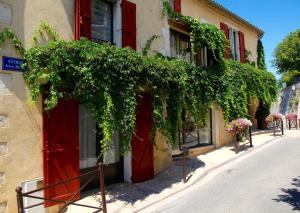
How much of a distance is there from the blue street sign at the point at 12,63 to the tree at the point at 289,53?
25.0 m

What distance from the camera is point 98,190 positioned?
8.00m

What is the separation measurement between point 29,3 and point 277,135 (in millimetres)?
13569

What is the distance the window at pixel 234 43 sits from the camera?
15.0 metres

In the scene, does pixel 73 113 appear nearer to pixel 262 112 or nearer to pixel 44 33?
pixel 44 33

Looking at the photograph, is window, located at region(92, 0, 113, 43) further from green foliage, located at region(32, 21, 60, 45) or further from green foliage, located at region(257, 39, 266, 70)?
green foliage, located at region(257, 39, 266, 70)

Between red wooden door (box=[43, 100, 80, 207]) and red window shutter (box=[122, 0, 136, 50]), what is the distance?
98.1 inches

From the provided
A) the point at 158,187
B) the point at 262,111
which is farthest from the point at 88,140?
the point at 262,111

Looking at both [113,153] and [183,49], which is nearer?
[113,153]

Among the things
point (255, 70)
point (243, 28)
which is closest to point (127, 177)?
point (255, 70)

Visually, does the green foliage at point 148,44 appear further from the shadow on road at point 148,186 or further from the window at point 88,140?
the shadow on road at point 148,186

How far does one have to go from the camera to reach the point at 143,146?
8.91m

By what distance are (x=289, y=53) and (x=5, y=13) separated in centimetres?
2536

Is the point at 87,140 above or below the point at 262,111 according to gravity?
below

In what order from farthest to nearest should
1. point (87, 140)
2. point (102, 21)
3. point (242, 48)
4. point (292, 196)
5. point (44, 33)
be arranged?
Answer: point (242, 48)
point (102, 21)
point (87, 140)
point (292, 196)
point (44, 33)
